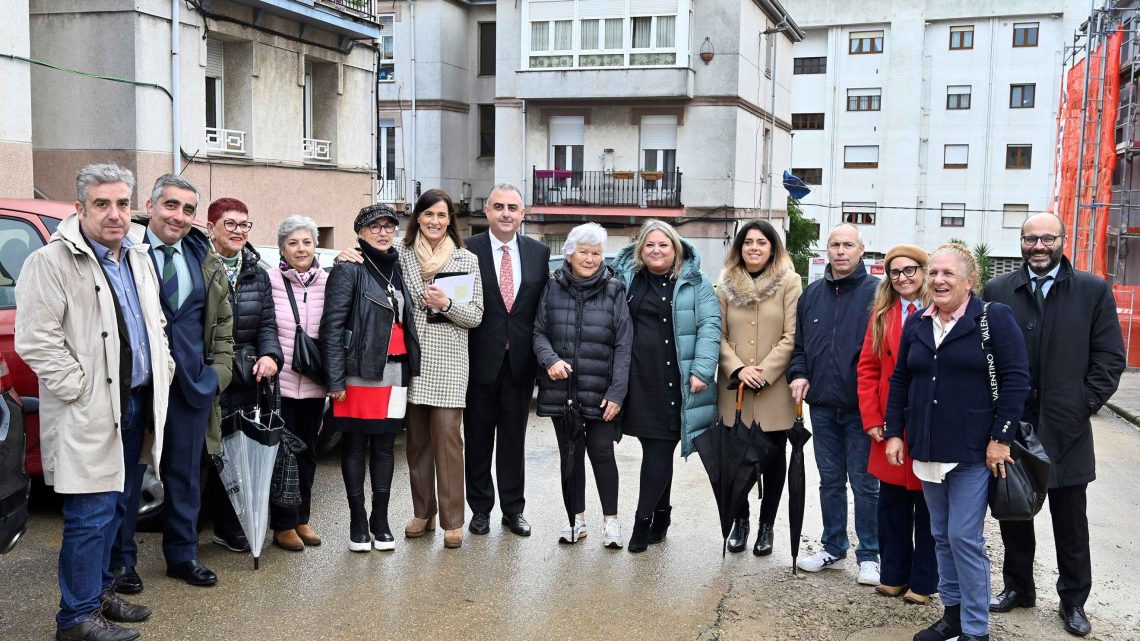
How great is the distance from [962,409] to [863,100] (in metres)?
41.0

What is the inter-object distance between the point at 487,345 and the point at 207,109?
1201cm

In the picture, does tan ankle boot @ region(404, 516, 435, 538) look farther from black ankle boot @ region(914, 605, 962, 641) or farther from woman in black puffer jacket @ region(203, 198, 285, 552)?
black ankle boot @ region(914, 605, 962, 641)

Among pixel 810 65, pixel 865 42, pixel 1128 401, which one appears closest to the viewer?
pixel 1128 401

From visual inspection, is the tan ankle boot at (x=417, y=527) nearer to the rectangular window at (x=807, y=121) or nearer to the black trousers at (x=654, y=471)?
the black trousers at (x=654, y=471)

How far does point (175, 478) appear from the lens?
17.0 feet

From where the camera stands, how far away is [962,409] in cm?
455

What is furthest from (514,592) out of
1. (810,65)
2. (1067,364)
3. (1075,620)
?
(810,65)

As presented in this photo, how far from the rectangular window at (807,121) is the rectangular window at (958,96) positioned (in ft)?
17.1

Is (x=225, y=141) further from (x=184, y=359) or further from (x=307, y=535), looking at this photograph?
(x=184, y=359)

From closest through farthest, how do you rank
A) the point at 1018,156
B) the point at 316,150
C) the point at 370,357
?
1. the point at 370,357
2. the point at 316,150
3. the point at 1018,156

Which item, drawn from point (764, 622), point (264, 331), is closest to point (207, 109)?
point (264, 331)

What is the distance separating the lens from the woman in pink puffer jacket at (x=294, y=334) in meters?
5.74

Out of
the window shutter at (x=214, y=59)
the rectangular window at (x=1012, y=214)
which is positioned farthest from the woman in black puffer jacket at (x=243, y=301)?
the rectangular window at (x=1012, y=214)

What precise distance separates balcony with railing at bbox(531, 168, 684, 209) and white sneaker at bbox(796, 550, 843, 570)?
24.1 meters
